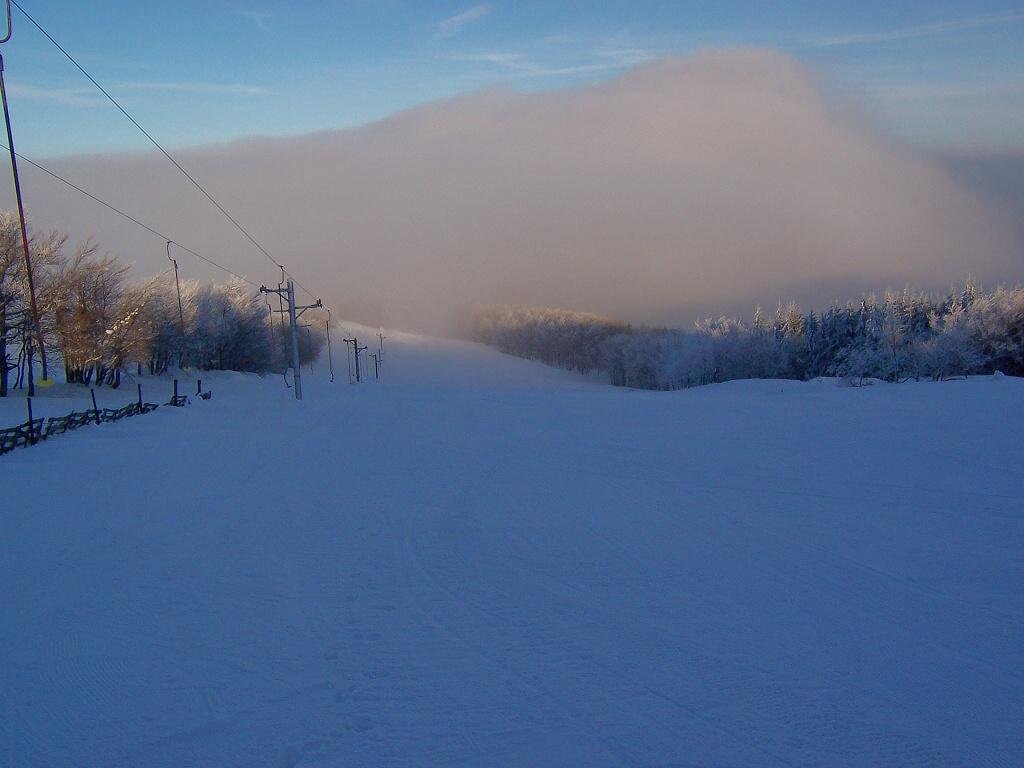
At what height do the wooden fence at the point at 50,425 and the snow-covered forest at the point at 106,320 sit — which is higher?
the snow-covered forest at the point at 106,320

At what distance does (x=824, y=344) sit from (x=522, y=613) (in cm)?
8932

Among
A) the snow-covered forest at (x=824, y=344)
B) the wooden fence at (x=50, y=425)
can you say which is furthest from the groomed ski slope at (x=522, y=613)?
the snow-covered forest at (x=824, y=344)

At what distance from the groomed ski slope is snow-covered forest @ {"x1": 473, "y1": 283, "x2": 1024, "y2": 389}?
146 ft

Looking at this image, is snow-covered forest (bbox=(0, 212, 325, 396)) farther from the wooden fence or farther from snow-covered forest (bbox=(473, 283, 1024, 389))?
snow-covered forest (bbox=(473, 283, 1024, 389))

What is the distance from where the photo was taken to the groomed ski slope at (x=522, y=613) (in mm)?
4383

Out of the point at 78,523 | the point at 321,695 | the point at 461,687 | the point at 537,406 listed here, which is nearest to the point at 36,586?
the point at 78,523

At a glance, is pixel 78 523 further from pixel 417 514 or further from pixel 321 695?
pixel 321 695

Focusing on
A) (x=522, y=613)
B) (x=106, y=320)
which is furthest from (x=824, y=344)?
(x=522, y=613)

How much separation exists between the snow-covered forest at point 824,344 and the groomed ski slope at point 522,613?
44621 mm

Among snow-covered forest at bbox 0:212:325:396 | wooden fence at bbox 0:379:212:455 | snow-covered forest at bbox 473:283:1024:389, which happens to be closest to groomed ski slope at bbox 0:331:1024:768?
wooden fence at bbox 0:379:212:455

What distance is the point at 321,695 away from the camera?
16.2ft

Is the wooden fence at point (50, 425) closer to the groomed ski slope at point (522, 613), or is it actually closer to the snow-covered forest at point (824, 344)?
the groomed ski slope at point (522, 613)

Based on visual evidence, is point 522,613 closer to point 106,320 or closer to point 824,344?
point 106,320

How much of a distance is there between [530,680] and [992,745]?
9.29 feet
